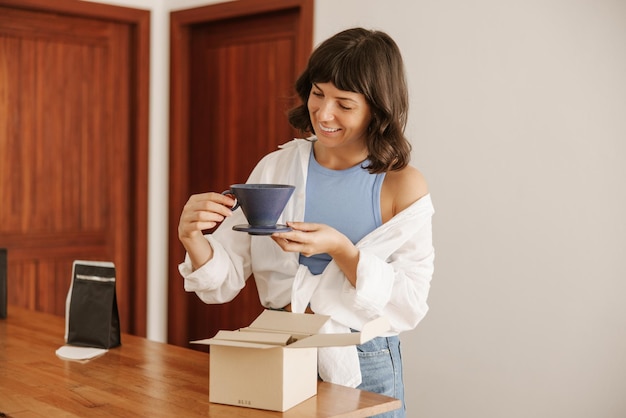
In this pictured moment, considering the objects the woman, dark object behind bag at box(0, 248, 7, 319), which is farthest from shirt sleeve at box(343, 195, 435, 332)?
dark object behind bag at box(0, 248, 7, 319)

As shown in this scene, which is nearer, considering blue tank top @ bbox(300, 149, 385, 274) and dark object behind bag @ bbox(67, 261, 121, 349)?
blue tank top @ bbox(300, 149, 385, 274)

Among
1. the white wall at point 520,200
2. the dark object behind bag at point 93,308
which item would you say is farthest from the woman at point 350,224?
the white wall at point 520,200

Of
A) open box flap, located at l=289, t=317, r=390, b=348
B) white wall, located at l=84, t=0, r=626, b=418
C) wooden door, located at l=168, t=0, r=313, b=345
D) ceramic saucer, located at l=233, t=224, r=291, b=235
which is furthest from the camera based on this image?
wooden door, located at l=168, t=0, r=313, b=345

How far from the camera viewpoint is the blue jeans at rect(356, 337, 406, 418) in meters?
1.90

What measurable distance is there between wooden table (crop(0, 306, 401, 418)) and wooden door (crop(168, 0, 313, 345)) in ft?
6.30

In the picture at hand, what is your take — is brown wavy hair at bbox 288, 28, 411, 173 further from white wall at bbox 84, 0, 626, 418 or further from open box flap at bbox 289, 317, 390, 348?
white wall at bbox 84, 0, 626, 418

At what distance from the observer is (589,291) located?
9.55ft

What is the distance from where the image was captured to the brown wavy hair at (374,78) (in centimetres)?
188

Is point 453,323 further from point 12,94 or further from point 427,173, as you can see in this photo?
point 12,94

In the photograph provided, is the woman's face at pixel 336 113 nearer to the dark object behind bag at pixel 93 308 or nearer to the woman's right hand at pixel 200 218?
the woman's right hand at pixel 200 218

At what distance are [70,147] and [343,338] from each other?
3012 millimetres

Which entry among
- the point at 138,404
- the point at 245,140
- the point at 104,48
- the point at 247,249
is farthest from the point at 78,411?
the point at 104,48

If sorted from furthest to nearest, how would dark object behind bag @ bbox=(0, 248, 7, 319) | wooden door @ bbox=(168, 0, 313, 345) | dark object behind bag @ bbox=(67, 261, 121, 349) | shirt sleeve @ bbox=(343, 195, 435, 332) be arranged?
wooden door @ bbox=(168, 0, 313, 345)
dark object behind bag @ bbox=(0, 248, 7, 319)
dark object behind bag @ bbox=(67, 261, 121, 349)
shirt sleeve @ bbox=(343, 195, 435, 332)

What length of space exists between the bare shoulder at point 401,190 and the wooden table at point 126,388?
0.42 meters
